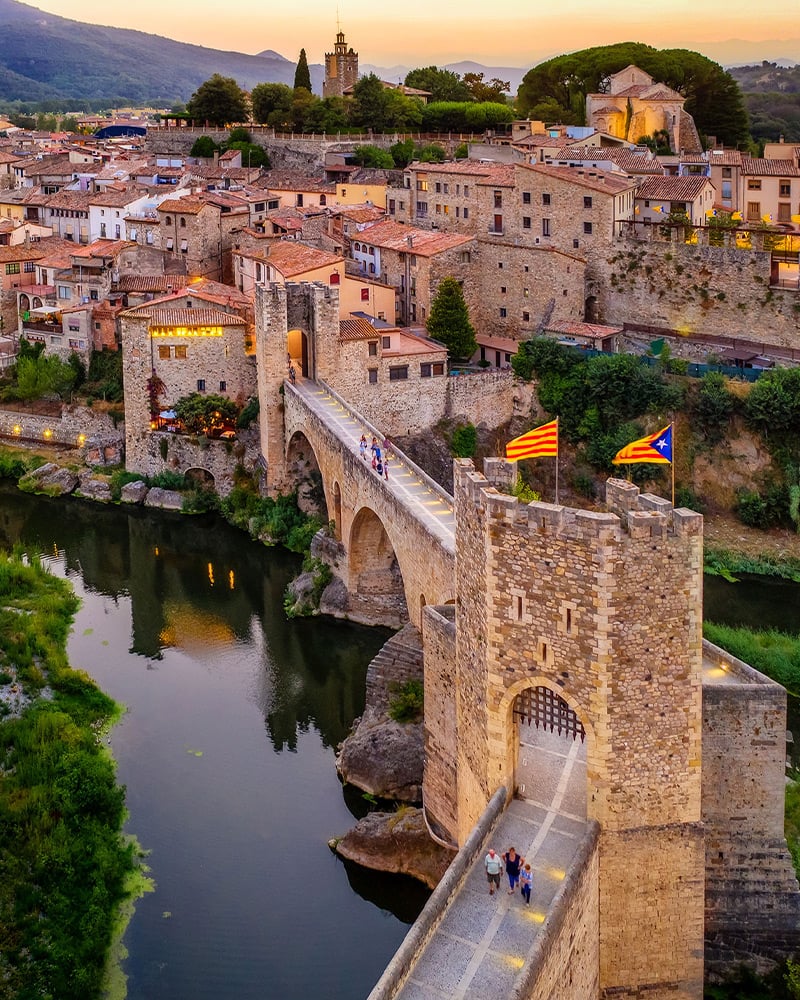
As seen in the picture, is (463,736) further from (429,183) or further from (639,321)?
(429,183)

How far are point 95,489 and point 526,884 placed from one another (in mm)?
24829

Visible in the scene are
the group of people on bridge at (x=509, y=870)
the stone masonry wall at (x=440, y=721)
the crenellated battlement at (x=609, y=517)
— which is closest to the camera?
the crenellated battlement at (x=609, y=517)

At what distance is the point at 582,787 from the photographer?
13453mm

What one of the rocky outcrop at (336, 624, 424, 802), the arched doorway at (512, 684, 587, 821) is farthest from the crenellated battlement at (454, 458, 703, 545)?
the rocky outcrop at (336, 624, 424, 802)

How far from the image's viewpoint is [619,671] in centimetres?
1225

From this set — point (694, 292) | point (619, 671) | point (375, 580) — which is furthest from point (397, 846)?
point (694, 292)

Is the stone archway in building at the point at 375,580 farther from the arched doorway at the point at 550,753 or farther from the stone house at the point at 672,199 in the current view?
the stone house at the point at 672,199

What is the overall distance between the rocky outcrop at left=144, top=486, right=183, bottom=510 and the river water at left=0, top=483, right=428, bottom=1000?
1.87 feet

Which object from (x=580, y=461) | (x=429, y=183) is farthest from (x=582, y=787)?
(x=429, y=183)

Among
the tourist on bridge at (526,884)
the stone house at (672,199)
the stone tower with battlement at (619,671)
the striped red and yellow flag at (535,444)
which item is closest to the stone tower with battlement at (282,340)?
the stone house at (672,199)

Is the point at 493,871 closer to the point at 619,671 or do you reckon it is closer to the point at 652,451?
the point at 619,671

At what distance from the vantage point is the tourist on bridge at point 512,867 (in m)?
12.4

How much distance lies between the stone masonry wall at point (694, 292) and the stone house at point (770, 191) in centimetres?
690

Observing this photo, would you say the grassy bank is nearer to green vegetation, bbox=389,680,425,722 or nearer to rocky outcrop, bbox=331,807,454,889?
rocky outcrop, bbox=331,807,454,889
